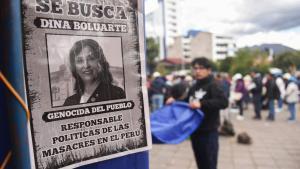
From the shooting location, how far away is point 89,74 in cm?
125

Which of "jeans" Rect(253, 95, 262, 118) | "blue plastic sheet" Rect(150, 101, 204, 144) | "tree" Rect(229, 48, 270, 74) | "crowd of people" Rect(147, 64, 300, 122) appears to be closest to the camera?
"blue plastic sheet" Rect(150, 101, 204, 144)

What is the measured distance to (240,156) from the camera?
562 cm

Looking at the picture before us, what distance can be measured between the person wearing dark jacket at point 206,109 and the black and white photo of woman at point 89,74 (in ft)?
6.32

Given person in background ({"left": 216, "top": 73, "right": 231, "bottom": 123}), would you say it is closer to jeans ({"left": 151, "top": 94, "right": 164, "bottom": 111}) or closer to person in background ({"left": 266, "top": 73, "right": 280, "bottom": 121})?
person in background ({"left": 266, "top": 73, "right": 280, "bottom": 121})

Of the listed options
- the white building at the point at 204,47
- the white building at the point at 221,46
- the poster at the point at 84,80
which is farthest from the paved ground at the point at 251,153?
the white building at the point at 221,46

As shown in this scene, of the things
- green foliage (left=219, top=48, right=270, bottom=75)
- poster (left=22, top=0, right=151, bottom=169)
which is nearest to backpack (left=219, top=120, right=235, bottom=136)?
poster (left=22, top=0, right=151, bottom=169)

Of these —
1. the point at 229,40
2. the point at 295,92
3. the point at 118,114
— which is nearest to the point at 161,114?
the point at 118,114

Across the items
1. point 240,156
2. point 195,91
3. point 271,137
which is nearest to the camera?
point 195,91

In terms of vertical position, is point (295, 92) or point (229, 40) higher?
point (229, 40)

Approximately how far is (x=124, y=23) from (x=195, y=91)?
2107 millimetres

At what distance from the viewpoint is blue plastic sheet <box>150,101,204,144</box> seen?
2928 millimetres

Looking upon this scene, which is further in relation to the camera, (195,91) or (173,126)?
(195,91)

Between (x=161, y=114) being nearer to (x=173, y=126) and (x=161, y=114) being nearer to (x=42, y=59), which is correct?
(x=173, y=126)

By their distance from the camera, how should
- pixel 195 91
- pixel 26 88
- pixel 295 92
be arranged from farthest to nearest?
pixel 295 92 → pixel 195 91 → pixel 26 88
